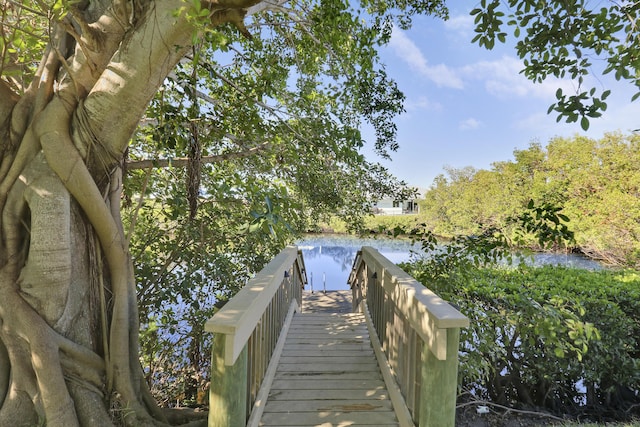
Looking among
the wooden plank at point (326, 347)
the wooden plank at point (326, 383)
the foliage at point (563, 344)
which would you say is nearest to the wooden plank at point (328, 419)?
the wooden plank at point (326, 383)

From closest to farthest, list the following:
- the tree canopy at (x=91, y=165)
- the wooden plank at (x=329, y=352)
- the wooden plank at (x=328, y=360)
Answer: the tree canopy at (x=91, y=165) → the wooden plank at (x=328, y=360) → the wooden plank at (x=329, y=352)

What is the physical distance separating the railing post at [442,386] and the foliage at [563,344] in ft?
4.94

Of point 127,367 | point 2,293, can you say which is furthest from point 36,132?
point 127,367

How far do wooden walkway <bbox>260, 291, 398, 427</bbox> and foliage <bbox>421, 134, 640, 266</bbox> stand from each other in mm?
1780

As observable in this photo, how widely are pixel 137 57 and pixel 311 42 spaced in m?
2.77

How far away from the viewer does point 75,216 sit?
2020mm

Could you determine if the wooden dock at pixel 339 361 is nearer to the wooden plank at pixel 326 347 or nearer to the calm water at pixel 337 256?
the wooden plank at pixel 326 347

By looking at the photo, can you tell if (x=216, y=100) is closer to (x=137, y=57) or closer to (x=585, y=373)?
(x=137, y=57)

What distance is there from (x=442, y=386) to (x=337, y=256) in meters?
17.0

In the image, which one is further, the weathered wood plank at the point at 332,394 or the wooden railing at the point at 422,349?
the weathered wood plank at the point at 332,394

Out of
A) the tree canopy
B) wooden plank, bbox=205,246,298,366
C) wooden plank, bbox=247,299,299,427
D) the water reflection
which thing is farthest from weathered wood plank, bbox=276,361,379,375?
the water reflection

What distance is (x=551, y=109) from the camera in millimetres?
2043

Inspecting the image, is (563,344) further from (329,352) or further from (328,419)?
(328,419)

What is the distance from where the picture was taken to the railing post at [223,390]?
140 centimetres
